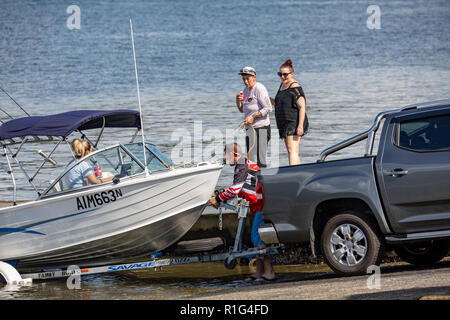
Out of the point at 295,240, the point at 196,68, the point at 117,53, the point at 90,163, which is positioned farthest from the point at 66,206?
the point at 117,53

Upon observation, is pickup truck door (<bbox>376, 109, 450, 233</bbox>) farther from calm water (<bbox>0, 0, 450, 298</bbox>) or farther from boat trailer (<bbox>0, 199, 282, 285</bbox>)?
calm water (<bbox>0, 0, 450, 298</bbox>)

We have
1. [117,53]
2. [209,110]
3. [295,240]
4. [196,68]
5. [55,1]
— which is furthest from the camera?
[55,1]

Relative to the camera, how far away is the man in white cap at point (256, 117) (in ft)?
41.2

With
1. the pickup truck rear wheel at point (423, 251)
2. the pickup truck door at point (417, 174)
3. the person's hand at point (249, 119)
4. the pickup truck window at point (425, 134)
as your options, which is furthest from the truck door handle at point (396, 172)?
the person's hand at point (249, 119)

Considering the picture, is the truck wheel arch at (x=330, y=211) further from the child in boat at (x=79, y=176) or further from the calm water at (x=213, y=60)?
the child in boat at (x=79, y=176)

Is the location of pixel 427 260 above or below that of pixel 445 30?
below

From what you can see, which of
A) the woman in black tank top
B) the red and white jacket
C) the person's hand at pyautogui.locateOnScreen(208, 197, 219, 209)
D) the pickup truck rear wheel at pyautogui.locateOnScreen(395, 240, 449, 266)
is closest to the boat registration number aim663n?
the person's hand at pyautogui.locateOnScreen(208, 197, 219, 209)

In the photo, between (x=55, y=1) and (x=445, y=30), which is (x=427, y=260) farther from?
(x=55, y=1)

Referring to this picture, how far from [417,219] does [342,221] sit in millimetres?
854

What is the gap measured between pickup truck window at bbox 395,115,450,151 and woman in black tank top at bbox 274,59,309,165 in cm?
308

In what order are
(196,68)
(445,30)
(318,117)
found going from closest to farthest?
(318,117) → (196,68) → (445,30)

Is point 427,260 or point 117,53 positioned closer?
point 427,260

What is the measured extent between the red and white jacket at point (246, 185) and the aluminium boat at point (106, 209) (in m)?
0.77

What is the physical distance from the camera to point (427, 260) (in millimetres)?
10766
